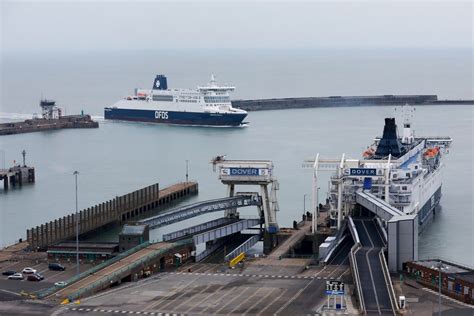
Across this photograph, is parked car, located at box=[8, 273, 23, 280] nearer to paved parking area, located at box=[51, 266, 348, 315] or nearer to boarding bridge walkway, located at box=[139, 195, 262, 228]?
paved parking area, located at box=[51, 266, 348, 315]

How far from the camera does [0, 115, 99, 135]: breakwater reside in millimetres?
102831

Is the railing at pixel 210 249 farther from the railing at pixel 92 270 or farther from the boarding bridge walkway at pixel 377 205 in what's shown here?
the boarding bridge walkway at pixel 377 205

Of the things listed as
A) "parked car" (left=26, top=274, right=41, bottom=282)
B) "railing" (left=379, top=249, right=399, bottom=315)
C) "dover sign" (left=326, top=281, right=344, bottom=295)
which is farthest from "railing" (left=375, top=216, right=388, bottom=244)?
"parked car" (left=26, top=274, right=41, bottom=282)

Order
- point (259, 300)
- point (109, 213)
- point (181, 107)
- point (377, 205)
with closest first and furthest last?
point (259, 300) < point (377, 205) < point (109, 213) < point (181, 107)

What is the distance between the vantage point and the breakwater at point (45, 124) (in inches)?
4048

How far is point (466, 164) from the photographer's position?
75250mm

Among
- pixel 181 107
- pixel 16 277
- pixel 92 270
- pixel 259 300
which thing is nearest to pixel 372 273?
pixel 259 300

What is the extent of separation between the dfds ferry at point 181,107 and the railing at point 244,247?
58.0m

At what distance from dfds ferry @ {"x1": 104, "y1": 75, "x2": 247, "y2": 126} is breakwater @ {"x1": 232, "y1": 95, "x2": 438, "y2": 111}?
12462 mm

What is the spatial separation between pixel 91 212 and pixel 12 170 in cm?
1849

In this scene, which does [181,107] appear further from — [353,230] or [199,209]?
[353,230]

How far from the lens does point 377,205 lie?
148 ft

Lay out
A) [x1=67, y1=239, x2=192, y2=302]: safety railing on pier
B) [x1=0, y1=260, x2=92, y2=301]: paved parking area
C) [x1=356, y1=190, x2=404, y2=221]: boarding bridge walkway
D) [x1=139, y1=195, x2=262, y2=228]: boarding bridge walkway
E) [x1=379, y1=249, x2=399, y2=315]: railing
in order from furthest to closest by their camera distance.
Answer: [x1=139, y1=195, x2=262, y2=228]: boarding bridge walkway → [x1=356, y1=190, x2=404, y2=221]: boarding bridge walkway → [x1=0, y1=260, x2=92, y2=301]: paved parking area → [x1=67, y1=239, x2=192, y2=302]: safety railing on pier → [x1=379, y1=249, x2=399, y2=315]: railing

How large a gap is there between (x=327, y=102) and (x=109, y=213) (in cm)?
8046
